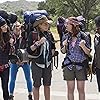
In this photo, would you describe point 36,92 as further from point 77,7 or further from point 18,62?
point 77,7

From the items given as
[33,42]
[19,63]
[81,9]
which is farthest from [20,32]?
[81,9]

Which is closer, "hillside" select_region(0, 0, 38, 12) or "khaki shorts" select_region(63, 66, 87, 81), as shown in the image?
"khaki shorts" select_region(63, 66, 87, 81)

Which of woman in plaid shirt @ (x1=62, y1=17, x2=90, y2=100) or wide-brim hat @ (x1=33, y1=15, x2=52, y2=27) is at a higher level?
wide-brim hat @ (x1=33, y1=15, x2=52, y2=27)

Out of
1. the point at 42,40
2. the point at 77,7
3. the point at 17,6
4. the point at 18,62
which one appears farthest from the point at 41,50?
the point at 17,6

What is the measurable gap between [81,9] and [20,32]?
161 ft

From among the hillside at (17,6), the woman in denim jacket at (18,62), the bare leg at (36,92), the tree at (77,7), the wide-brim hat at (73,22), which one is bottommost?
the bare leg at (36,92)

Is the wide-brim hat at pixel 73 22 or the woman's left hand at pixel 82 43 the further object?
the wide-brim hat at pixel 73 22

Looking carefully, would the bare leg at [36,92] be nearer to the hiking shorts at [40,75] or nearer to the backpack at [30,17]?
the hiking shorts at [40,75]

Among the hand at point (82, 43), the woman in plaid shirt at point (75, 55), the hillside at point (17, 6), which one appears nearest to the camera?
the hand at point (82, 43)

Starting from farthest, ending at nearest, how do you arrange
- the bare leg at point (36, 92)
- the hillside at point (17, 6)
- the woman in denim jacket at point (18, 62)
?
the hillside at point (17, 6) < the woman in denim jacket at point (18, 62) < the bare leg at point (36, 92)

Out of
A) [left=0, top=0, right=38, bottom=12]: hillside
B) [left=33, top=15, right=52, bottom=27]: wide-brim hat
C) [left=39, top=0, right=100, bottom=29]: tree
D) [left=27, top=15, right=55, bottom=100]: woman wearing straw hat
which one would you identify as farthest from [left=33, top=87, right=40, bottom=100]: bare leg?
[left=0, top=0, right=38, bottom=12]: hillside

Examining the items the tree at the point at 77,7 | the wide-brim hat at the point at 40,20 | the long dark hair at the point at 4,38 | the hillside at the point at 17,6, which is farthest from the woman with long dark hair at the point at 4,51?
the hillside at the point at 17,6

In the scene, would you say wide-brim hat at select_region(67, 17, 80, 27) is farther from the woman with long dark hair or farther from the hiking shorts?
the woman with long dark hair

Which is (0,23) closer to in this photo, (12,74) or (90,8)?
(12,74)
